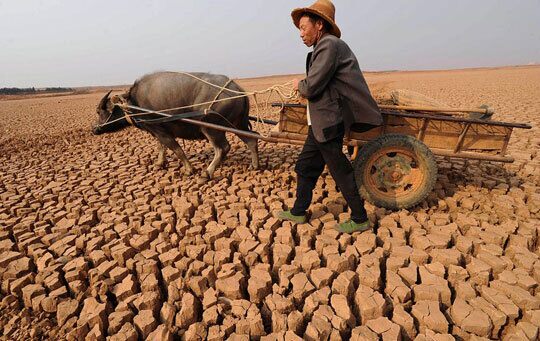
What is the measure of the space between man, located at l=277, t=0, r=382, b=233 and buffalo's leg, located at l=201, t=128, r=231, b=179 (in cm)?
192

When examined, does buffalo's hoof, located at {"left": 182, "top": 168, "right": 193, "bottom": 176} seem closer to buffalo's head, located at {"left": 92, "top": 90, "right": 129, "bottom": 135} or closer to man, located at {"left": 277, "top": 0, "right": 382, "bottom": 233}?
buffalo's head, located at {"left": 92, "top": 90, "right": 129, "bottom": 135}

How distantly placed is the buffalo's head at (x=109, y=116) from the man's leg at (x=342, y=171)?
3.45 meters

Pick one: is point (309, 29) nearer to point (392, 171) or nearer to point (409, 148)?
point (409, 148)

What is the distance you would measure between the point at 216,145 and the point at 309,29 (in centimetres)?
235

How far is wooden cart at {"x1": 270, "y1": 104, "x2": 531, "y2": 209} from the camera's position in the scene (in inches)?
110

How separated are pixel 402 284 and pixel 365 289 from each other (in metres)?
0.28

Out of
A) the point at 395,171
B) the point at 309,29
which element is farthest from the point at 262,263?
the point at 309,29

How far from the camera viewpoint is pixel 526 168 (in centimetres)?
420

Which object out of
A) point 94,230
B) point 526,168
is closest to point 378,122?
point 94,230

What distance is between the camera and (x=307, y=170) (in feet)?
9.01

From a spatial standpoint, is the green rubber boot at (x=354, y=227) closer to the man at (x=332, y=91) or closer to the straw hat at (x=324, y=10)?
the man at (x=332, y=91)

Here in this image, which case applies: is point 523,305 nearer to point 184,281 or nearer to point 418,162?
point 418,162

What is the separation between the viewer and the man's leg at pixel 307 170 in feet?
8.70

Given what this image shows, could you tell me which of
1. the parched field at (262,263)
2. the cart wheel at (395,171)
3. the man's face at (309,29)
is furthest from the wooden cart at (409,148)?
the man's face at (309,29)
